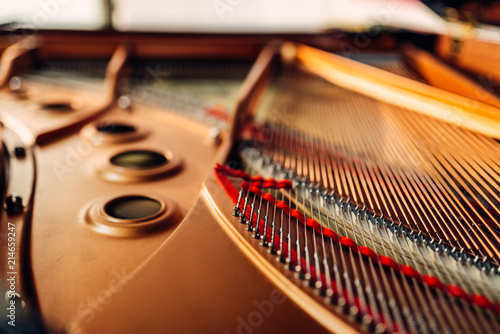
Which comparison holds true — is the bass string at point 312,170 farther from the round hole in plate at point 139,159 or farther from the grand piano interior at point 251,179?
the round hole in plate at point 139,159

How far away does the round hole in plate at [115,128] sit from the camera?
226 centimetres

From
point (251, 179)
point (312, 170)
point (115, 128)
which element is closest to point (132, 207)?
point (251, 179)

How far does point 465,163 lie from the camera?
174cm

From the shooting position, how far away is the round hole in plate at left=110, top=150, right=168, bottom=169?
190 cm

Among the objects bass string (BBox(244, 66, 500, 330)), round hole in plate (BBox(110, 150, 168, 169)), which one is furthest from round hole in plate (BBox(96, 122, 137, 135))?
bass string (BBox(244, 66, 500, 330))

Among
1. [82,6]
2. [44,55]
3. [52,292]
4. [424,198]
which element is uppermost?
[82,6]

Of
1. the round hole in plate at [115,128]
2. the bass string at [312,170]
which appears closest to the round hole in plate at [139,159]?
the round hole in plate at [115,128]

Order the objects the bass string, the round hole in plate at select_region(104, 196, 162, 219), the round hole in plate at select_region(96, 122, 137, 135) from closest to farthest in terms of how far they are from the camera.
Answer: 1. the round hole in plate at select_region(104, 196, 162, 219)
2. the bass string
3. the round hole in plate at select_region(96, 122, 137, 135)

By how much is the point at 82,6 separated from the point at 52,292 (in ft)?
21.2

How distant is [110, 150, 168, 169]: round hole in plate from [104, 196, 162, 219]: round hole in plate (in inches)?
13.0

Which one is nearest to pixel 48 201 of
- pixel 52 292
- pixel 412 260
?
pixel 52 292

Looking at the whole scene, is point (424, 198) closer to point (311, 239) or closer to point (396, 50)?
point (311, 239)

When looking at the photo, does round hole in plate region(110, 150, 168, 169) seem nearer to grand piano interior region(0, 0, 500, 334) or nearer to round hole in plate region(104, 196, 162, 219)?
grand piano interior region(0, 0, 500, 334)

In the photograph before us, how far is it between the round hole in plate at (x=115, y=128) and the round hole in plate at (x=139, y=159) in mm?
300
